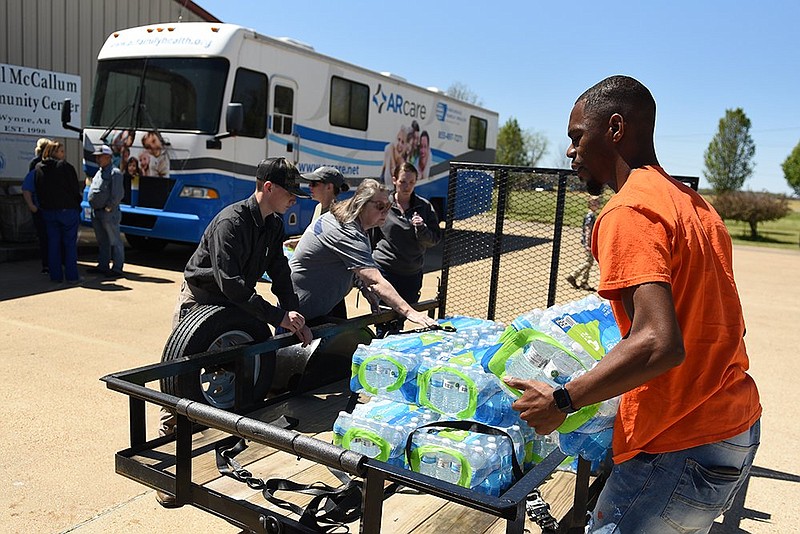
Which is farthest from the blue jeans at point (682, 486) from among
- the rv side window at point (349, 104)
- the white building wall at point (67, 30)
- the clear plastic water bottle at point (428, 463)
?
the white building wall at point (67, 30)

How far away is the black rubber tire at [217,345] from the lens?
11.0 feet

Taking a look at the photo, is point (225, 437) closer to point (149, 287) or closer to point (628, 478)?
point (628, 478)

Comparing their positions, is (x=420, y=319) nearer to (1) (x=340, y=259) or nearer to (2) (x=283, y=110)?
(1) (x=340, y=259)

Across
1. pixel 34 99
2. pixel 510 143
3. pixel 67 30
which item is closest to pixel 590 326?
pixel 34 99

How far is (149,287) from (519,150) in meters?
49.8

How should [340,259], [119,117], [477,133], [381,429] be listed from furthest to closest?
[477,133] → [119,117] → [340,259] → [381,429]

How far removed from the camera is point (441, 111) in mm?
17109

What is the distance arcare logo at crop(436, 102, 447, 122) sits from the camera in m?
16.9

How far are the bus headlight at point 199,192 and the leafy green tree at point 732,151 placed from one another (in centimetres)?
5344

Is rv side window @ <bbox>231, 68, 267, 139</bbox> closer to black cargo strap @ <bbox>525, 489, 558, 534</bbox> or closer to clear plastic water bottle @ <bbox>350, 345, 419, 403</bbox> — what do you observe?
clear plastic water bottle @ <bbox>350, 345, 419, 403</bbox>

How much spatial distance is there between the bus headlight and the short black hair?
8.99 metres

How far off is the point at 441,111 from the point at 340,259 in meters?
13.3

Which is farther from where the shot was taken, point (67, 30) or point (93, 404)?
point (67, 30)

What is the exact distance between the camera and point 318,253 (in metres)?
4.46
